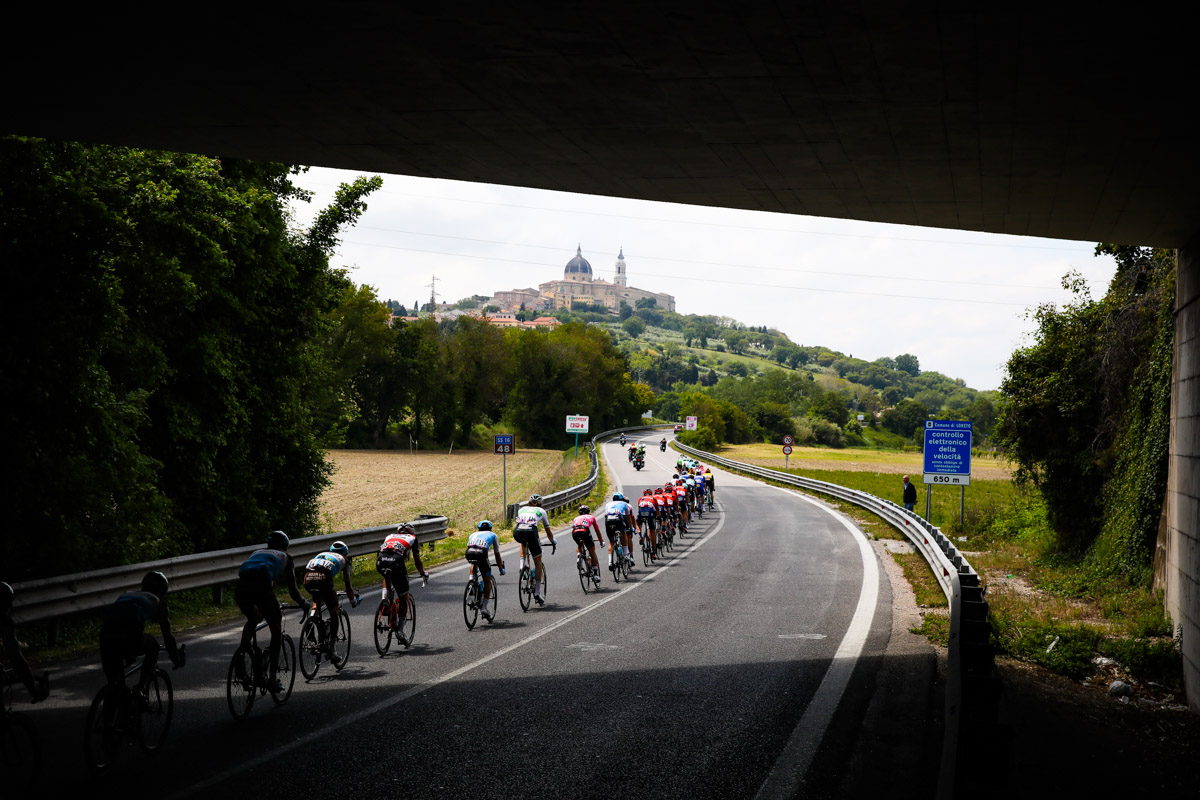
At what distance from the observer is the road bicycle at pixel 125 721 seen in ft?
22.0

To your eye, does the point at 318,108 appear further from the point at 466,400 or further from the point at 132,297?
the point at 466,400

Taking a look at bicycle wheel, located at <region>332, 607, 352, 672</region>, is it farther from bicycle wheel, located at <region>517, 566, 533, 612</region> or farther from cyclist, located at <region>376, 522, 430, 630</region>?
bicycle wheel, located at <region>517, 566, 533, 612</region>

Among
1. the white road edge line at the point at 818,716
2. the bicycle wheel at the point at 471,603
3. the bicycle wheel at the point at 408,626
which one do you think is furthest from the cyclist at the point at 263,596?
the white road edge line at the point at 818,716

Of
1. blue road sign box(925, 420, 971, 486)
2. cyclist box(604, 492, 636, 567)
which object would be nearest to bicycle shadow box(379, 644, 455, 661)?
cyclist box(604, 492, 636, 567)

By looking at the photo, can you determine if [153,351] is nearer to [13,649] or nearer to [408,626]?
[408,626]

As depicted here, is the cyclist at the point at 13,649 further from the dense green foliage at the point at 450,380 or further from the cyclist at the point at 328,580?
the dense green foliage at the point at 450,380

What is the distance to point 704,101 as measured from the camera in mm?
7840

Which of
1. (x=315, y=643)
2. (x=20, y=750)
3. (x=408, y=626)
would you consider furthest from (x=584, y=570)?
(x=20, y=750)

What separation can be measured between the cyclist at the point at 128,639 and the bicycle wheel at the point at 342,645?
9.40 feet

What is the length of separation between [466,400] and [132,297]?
75255 mm

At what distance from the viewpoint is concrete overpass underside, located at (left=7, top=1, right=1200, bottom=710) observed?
6207 mm

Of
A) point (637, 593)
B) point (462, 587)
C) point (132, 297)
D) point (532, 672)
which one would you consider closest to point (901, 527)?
point (637, 593)

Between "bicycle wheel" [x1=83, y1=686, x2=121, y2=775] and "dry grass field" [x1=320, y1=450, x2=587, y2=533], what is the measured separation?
59.3 ft

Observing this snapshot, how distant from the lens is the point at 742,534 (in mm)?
26547
